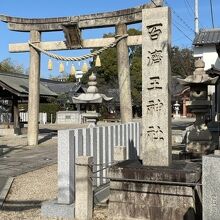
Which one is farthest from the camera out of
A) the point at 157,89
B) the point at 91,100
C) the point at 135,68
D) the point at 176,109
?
the point at 176,109

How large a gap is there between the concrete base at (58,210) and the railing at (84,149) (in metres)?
0.09

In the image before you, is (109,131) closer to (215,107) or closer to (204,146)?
(204,146)

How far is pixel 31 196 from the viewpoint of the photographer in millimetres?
7801

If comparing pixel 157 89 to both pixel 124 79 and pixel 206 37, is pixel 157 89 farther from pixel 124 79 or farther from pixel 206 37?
pixel 206 37

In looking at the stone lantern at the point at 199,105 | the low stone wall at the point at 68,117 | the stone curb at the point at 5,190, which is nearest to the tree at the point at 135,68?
the low stone wall at the point at 68,117

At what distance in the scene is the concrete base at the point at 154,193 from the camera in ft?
18.5

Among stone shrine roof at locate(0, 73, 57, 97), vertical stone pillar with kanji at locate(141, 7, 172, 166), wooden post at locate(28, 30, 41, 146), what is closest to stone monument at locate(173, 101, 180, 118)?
stone shrine roof at locate(0, 73, 57, 97)

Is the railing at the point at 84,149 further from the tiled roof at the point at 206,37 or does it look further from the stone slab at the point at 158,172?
the tiled roof at the point at 206,37

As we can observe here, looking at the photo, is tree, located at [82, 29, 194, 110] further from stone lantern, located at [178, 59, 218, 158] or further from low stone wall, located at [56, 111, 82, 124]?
stone lantern, located at [178, 59, 218, 158]

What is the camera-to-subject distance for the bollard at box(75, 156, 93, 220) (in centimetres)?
600

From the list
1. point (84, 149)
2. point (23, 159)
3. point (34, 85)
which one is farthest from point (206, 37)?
point (84, 149)

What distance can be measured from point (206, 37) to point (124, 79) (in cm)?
1426

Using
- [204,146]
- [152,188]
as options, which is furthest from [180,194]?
[204,146]

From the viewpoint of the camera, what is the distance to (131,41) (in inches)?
573
